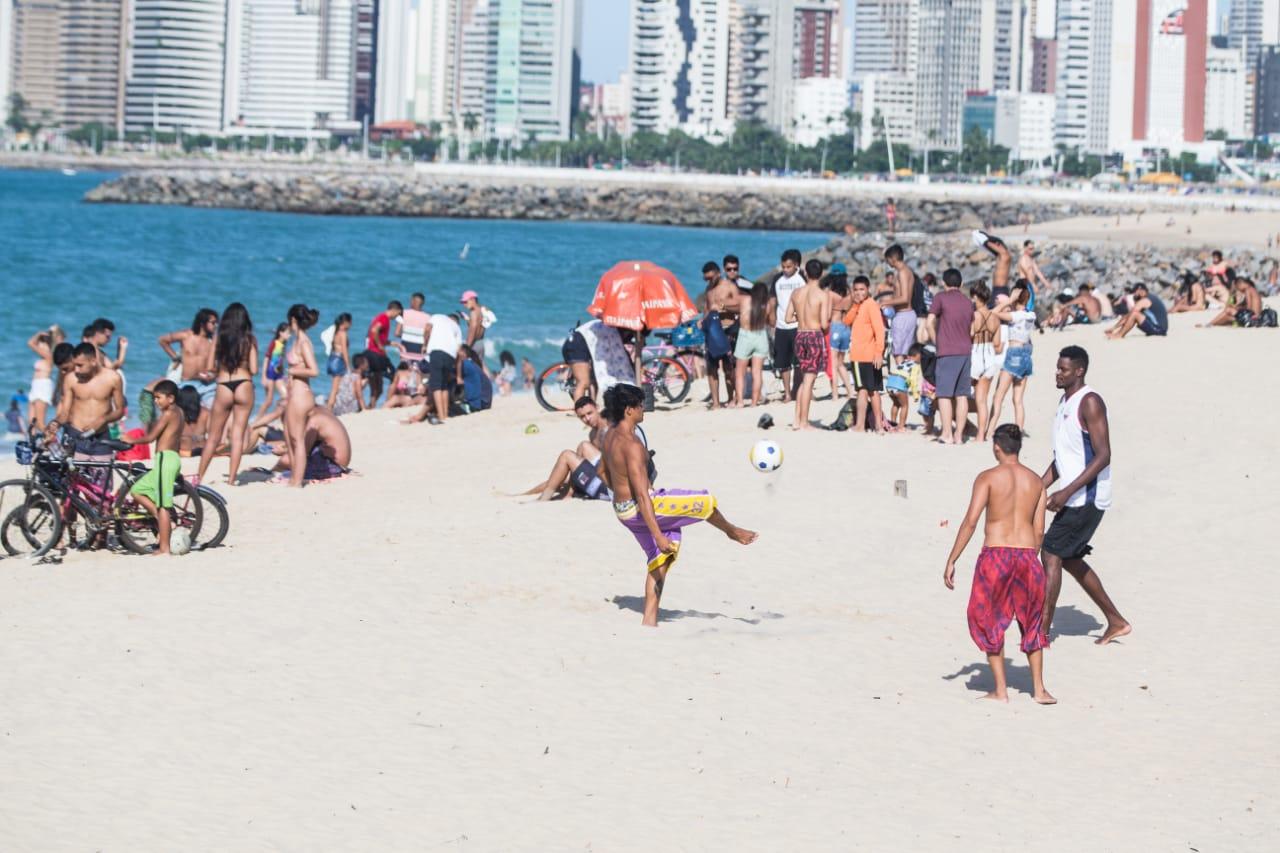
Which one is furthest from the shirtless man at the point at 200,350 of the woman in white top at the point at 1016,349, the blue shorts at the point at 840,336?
the woman in white top at the point at 1016,349

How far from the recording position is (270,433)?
51.8 feet

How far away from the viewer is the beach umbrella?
15.6 metres

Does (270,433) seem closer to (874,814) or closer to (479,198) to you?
(874,814)

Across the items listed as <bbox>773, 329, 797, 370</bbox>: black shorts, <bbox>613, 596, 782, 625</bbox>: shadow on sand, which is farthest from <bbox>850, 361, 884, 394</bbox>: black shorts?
<bbox>613, 596, 782, 625</bbox>: shadow on sand

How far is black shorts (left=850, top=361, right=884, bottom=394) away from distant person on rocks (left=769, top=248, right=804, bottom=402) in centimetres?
131

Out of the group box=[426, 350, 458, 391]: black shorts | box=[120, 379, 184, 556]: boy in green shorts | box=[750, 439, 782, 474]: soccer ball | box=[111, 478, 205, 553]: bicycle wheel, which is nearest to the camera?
box=[120, 379, 184, 556]: boy in green shorts

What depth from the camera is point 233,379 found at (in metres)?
12.6

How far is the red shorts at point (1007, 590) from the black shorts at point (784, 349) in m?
8.29

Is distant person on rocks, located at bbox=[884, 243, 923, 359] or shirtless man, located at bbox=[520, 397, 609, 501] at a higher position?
distant person on rocks, located at bbox=[884, 243, 923, 359]

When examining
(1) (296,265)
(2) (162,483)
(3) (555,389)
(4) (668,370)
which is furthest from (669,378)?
(1) (296,265)

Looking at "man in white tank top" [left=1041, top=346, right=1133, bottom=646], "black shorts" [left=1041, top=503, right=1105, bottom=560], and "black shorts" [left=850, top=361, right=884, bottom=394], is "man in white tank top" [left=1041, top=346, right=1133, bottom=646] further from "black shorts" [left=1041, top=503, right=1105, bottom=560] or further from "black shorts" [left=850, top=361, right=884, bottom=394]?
"black shorts" [left=850, top=361, right=884, bottom=394]

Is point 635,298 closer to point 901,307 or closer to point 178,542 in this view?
point 901,307

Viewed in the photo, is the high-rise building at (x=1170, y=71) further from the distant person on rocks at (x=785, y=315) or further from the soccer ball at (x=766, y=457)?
the soccer ball at (x=766, y=457)

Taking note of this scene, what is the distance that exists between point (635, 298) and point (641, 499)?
24.2ft
